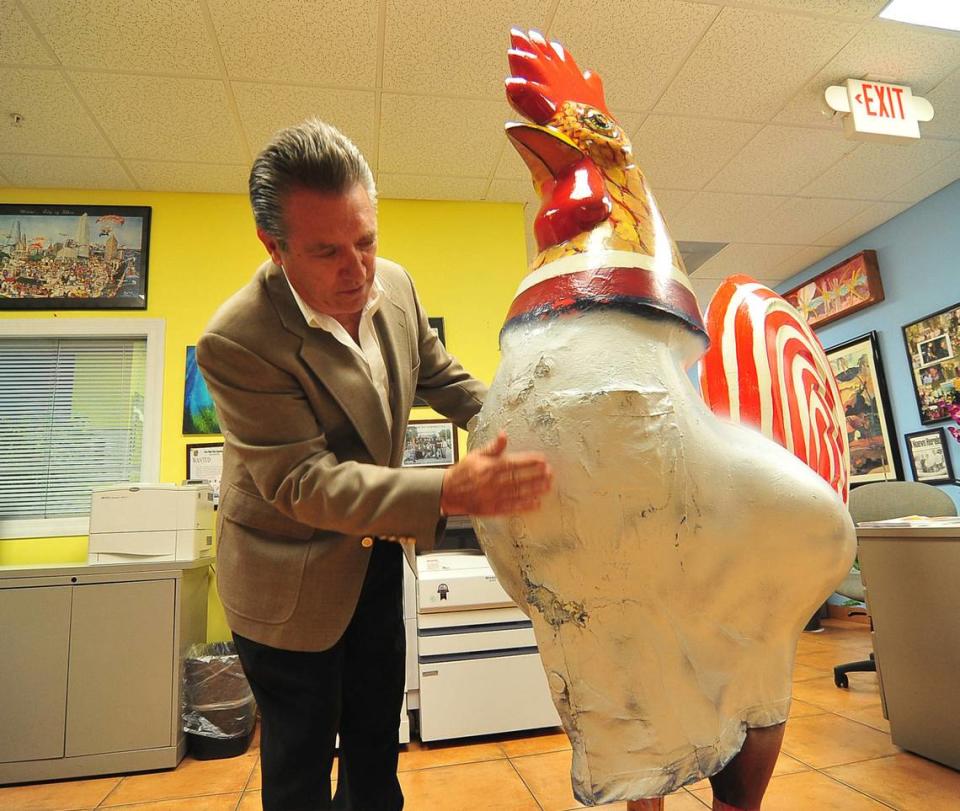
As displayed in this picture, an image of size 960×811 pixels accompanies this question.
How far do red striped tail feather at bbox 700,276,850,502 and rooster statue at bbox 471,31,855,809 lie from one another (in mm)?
115

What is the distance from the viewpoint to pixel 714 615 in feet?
1.89

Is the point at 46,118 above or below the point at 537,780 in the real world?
above

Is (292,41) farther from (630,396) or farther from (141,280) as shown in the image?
(630,396)

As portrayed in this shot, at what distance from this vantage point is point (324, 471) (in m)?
0.70

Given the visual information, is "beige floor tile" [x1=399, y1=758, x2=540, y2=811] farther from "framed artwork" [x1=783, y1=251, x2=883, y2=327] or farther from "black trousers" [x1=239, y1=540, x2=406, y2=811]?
"framed artwork" [x1=783, y1=251, x2=883, y2=327]

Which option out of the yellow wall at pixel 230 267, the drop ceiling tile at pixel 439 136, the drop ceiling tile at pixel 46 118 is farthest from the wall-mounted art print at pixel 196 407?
the drop ceiling tile at pixel 439 136

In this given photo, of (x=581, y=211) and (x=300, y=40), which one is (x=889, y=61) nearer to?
(x=300, y=40)

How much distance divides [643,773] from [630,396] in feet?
1.10

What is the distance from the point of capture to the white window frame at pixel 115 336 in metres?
2.79

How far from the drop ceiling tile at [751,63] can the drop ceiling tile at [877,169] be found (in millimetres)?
704

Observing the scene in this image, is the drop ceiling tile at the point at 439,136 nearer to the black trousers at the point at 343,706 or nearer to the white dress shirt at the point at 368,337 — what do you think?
the white dress shirt at the point at 368,337

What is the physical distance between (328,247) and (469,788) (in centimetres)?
176

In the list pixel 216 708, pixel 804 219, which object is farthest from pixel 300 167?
pixel 804 219

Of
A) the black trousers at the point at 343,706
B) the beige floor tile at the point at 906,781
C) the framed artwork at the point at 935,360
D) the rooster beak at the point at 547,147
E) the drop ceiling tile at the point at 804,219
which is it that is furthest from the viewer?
the drop ceiling tile at the point at 804,219
